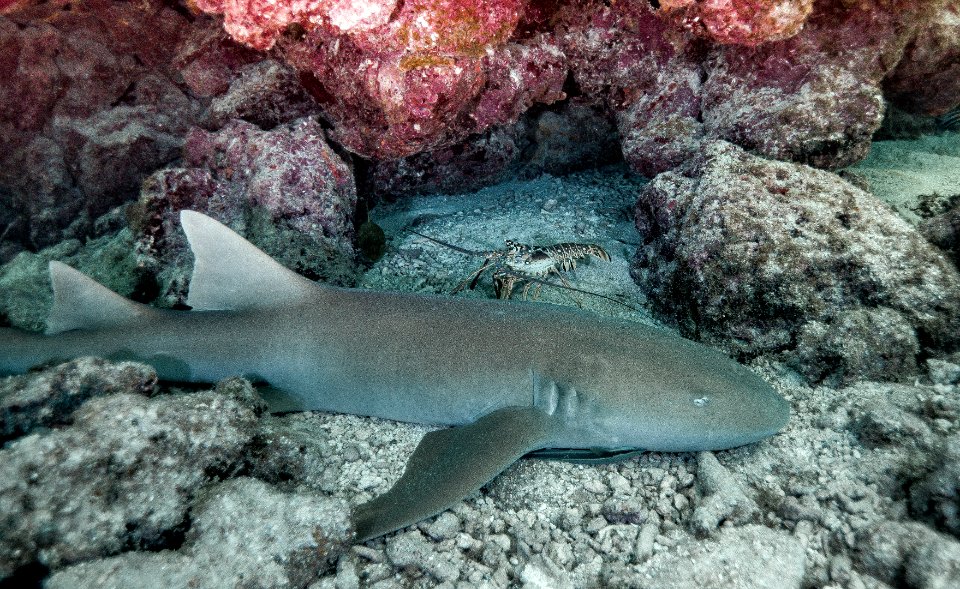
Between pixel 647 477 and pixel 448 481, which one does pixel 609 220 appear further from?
pixel 448 481

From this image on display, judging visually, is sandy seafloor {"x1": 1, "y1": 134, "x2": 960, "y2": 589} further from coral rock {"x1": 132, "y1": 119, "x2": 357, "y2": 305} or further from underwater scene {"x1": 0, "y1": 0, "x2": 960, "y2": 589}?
coral rock {"x1": 132, "y1": 119, "x2": 357, "y2": 305}

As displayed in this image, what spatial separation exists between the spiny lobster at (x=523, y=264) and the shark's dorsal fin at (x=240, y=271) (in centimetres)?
149

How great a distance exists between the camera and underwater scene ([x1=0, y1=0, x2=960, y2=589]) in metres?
1.98

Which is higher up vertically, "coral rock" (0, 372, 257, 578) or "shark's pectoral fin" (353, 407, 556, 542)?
"coral rock" (0, 372, 257, 578)

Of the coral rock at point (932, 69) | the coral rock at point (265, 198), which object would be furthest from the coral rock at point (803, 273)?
the coral rock at point (265, 198)

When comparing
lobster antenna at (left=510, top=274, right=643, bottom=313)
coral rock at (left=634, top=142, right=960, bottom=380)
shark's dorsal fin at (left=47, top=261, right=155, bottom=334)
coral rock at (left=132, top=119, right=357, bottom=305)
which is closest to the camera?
coral rock at (left=634, top=142, right=960, bottom=380)

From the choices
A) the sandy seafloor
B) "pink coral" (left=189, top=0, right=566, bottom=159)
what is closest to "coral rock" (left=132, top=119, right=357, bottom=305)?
"pink coral" (left=189, top=0, right=566, bottom=159)

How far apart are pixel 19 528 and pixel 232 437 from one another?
0.71 m

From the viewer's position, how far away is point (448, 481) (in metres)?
2.27

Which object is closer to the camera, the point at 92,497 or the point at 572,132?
the point at 92,497

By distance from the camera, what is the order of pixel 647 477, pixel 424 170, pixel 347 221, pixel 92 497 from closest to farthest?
pixel 92 497, pixel 647 477, pixel 347 221, pixel 424 170

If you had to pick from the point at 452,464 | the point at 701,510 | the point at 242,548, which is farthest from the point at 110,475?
the point at 701,510

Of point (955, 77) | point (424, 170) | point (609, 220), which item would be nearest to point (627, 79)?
point (609, 220)

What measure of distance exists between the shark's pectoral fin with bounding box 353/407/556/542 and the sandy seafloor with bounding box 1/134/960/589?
0.37ft
